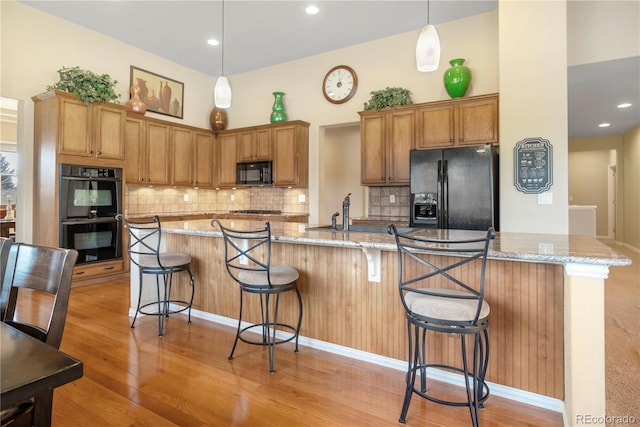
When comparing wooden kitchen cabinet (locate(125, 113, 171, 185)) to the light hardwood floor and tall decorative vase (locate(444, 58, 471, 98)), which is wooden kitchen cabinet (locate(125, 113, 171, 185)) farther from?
tall decorative vase (locate(444, 58, 471, 98))

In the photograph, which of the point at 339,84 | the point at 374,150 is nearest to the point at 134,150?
the point at 339,84

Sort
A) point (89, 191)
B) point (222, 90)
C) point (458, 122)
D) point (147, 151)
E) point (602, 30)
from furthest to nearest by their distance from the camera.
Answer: point (147, 151)
point (89, 191)
point (458, 122)
point (602, 30)
point (222, 90)

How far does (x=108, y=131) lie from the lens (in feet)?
14.7

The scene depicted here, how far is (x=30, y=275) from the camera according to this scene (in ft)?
4.03

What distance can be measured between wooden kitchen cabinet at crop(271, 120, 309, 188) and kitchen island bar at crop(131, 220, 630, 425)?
8.46ft

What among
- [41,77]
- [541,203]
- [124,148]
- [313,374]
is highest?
[41,77]

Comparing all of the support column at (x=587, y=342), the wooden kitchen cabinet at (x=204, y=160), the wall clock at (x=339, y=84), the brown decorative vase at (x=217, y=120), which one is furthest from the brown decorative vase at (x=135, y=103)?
the support column at (x=587, y=342)

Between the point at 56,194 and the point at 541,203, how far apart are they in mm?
5262

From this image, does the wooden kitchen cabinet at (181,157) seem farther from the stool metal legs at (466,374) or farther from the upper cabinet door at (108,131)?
the stool metal legs at (466,374)

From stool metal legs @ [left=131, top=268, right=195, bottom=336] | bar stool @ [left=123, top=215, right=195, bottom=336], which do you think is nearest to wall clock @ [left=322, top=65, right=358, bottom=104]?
bar stool @ [left=123, top=215, right=195, bottom=336]

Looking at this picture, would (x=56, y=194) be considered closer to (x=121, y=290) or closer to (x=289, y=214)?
(x=121, y=290)

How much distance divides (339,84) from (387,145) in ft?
4.86

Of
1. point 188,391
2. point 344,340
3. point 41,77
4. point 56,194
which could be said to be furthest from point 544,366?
point 41,77

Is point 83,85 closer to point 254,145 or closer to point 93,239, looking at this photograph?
point 93,239
